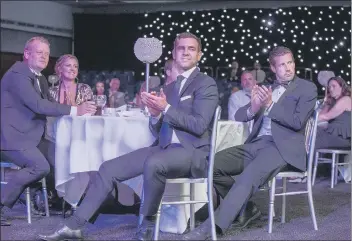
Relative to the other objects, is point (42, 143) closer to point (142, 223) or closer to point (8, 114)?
point (8, 114)

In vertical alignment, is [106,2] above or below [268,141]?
above

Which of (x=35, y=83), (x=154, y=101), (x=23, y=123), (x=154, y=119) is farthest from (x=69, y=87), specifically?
(x=154, y=101)

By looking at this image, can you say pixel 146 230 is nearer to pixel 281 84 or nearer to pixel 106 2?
pixel 281 84

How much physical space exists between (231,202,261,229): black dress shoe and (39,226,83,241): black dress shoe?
1042mm

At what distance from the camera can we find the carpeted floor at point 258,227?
129 inches

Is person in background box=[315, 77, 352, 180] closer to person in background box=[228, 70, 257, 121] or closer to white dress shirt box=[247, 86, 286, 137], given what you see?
person in background box=[228, 70, 257, 121]

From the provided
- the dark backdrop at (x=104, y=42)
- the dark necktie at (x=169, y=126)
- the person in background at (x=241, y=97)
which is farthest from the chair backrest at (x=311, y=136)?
the dark backdrop at (x=104, y=42)

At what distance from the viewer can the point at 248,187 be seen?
325cm

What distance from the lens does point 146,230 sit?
3008 mm

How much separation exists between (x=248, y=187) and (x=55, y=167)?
1.23 metres

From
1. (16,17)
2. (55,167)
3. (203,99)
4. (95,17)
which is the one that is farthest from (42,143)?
(95,17)

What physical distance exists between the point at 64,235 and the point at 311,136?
1585mm

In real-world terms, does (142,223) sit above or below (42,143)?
below

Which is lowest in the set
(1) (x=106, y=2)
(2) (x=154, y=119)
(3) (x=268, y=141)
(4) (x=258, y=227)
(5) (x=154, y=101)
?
(4) (x=258, y=227)
